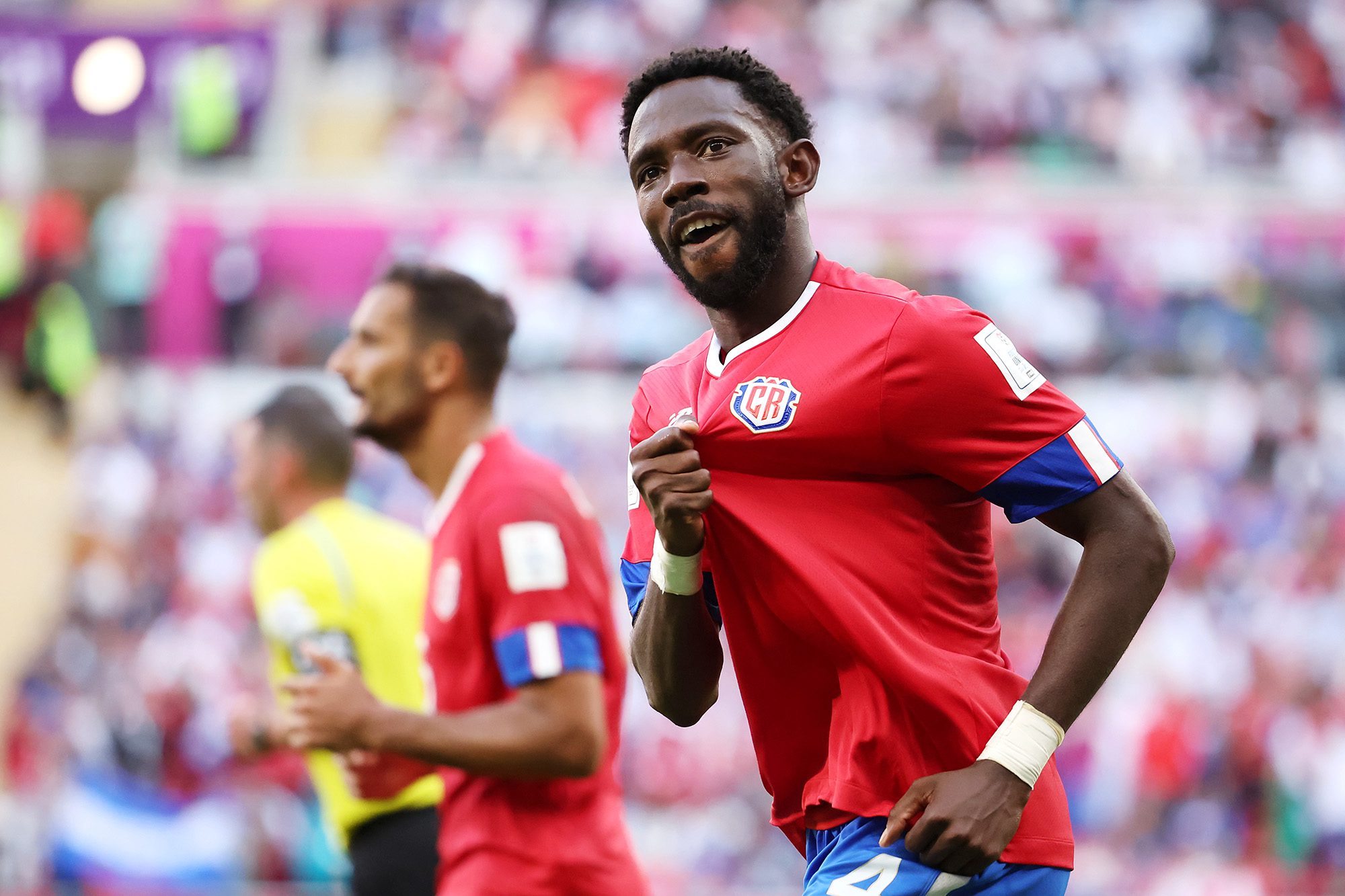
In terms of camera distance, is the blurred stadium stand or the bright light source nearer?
the blurred stadium stand

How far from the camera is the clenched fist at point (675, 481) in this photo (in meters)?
2.64

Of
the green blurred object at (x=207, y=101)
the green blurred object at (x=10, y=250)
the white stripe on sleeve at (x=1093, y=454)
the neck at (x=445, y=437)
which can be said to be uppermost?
the green blurred object at (x=207, y=101)

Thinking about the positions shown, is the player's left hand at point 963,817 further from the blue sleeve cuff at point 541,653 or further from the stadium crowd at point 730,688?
the stadium crowd at point 730,688

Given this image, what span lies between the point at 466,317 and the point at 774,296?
1.91m

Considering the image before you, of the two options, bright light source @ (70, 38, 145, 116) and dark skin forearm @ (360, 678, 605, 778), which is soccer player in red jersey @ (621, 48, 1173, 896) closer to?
dark skin forearm @ (360, 678, 605, 778)

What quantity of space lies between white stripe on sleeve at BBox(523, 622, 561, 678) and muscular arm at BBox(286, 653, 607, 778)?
0.17ft

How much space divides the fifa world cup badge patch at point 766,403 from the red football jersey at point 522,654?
1281mm

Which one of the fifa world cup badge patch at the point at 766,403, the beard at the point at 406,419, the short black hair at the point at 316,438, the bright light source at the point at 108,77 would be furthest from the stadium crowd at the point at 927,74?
the fifa world cup badge patch at the point at 766,403

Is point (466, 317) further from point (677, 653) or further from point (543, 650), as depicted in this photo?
point (677, 653)

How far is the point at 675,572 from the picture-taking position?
9.32ft

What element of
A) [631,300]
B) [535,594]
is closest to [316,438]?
[535,594]

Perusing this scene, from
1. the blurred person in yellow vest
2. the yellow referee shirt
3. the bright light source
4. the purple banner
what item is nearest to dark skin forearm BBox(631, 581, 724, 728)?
the blurred person in yellow vest

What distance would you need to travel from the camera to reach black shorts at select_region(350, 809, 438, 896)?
14.6ft

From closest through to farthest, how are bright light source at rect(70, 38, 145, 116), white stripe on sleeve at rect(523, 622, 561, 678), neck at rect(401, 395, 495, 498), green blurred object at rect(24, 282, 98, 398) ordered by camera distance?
1. white stripe on sleeve at rect(523, 622, 561, 678)
2. neck at rect(401, 395, 495, 498)
3. green blurred object at rect(24, 282, 98, 398)
4. bright light source at rect(70, 38, 145, 116)
